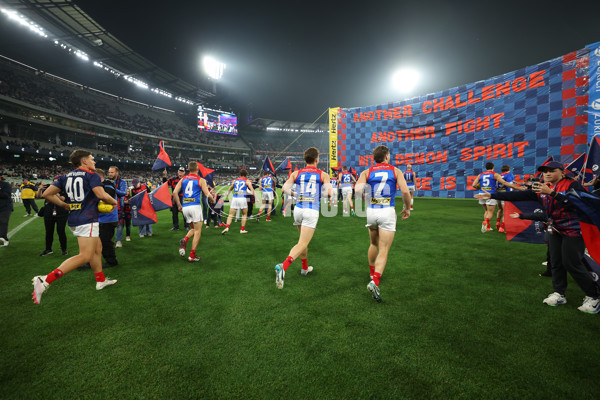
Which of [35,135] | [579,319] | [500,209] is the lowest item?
[579,319]

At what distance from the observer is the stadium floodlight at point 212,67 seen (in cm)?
4284

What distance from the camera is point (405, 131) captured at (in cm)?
1695

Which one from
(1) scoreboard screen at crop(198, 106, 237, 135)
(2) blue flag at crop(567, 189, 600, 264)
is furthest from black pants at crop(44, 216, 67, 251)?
(1) scoreboard screen at crop(198, 106, 237, 135)

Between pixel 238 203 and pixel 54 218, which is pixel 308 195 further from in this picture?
pixel 54 218

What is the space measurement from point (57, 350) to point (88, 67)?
53.2 m

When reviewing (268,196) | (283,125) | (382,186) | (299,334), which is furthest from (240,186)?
(283,125)

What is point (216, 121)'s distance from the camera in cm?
6053

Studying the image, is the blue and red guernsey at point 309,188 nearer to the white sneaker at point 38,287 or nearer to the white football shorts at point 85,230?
the white football shorts at point 85,230

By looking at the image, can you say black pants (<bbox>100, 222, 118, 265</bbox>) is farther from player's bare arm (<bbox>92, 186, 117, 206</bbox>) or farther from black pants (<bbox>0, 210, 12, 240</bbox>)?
black pants (<bbox>0, 210, 12, 240</bbox>)

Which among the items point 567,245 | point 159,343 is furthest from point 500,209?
point 159,343

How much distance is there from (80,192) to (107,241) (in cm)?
191

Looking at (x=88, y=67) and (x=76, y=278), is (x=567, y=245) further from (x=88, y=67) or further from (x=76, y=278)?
(x=88, y=67)

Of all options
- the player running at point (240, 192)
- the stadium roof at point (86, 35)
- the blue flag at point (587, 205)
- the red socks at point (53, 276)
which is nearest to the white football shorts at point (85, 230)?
the red socks at point (53, 276)

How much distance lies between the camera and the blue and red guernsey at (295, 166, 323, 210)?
13.1 feet
